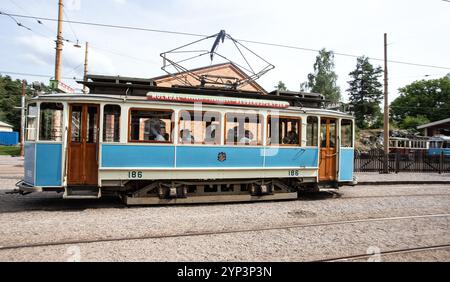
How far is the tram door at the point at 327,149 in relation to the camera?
10000 millimetres

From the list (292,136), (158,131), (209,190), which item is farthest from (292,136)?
(158,131)

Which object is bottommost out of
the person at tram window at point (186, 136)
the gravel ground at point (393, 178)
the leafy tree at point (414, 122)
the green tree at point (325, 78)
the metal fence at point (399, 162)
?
the gravel ground at point (393, 178)

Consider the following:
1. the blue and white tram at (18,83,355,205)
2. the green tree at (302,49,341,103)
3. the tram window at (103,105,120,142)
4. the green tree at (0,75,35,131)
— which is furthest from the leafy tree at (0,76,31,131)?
the tram window at (103,105,120,142)

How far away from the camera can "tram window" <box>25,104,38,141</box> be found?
25.3ft

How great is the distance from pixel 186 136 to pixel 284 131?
3.10 m

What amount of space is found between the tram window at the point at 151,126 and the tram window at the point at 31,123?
236 centimetres

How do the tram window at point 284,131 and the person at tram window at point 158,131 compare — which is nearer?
the person at tram window at point 158,131

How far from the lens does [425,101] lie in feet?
240

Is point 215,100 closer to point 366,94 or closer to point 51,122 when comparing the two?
point 51,122

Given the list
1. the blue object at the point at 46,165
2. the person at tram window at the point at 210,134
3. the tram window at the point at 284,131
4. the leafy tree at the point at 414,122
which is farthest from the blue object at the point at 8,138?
the leafy tree at the point at 414,122

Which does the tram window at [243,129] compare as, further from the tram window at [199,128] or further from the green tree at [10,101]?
the green tree at [10,101]

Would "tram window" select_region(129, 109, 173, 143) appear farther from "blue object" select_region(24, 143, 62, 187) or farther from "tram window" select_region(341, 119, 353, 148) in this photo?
"tram window" select_region(341, 119, 353, 148)
